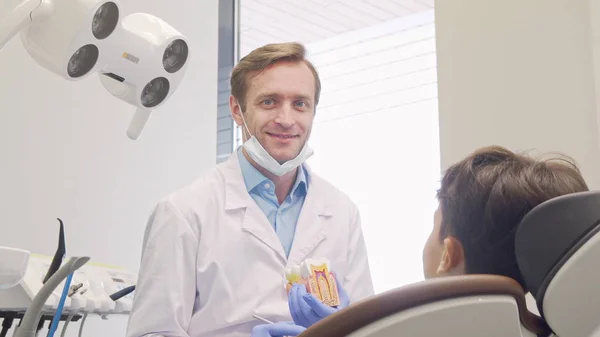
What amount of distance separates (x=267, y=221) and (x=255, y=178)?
0.12 meters

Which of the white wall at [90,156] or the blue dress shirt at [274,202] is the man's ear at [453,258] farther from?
the white wall at [90,156]

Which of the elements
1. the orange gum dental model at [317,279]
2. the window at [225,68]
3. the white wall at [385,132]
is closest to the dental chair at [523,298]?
the orange gum dental model at [317,279]

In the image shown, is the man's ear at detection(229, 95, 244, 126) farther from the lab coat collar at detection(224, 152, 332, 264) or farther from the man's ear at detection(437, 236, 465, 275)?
the man's ear at detection(437, 236, 465, 275)

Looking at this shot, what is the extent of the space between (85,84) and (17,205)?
53 centimetres

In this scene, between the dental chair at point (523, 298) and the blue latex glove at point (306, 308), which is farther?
the blue latex glove at point (306, 308)

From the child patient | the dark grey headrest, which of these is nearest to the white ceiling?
the child patient

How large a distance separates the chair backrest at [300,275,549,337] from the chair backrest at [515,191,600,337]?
0.10 metres

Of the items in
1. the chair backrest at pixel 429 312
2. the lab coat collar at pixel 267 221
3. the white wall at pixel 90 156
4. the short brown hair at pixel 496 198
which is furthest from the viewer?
the white wall at pixel 90 156

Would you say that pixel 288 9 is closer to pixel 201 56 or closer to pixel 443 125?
pixel 201 56

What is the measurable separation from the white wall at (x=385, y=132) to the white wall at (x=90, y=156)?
3.95 feet

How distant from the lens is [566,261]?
0.77 metres

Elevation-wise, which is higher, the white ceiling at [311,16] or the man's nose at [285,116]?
the white ceiling at [311,16]

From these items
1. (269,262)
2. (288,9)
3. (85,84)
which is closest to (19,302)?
(269,262)

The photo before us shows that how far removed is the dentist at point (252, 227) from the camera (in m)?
1.59
